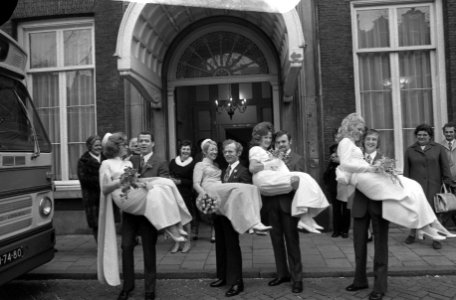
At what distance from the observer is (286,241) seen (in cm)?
496

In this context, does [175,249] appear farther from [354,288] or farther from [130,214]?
[354,288]

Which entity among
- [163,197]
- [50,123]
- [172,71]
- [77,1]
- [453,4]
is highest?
[77,1]

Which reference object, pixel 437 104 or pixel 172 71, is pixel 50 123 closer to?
pixel 172 71

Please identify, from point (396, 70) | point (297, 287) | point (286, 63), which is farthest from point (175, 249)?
point (396, 70)

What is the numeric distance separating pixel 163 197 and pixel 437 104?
6.63 metres

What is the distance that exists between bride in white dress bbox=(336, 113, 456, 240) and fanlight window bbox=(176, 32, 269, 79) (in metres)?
5.22

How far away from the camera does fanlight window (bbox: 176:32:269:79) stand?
952 cm

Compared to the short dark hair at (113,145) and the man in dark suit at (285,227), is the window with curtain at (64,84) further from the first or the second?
the man in dark suit at (285,227)

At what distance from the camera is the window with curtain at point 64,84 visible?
912 cm

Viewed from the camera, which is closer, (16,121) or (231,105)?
(16,121)

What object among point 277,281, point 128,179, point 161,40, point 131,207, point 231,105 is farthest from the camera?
point 231,105

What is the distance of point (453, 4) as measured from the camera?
26.4ft

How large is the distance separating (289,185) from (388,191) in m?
1.08

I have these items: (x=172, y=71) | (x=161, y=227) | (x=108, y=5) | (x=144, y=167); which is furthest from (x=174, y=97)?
(x=161, y=227)
